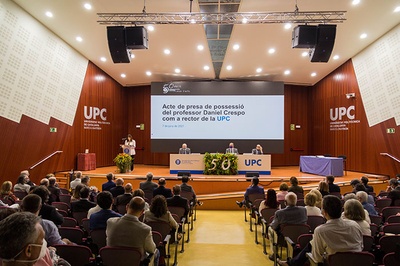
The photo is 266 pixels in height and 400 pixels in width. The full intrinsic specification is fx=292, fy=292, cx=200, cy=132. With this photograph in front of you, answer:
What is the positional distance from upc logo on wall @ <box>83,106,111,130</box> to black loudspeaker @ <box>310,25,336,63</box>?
838 cm

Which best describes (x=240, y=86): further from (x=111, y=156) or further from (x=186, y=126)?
(x=111, y=156)

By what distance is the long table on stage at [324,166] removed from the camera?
31.0 feet

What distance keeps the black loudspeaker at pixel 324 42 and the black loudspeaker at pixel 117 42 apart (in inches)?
176

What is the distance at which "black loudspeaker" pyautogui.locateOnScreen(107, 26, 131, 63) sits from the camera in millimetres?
6824

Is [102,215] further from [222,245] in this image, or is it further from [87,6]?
[87,6]

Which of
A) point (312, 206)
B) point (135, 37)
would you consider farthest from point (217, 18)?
point (312, 206)

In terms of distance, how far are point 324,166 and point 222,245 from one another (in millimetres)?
6302

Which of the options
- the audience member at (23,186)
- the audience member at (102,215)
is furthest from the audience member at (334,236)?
the audience member at (23,186)

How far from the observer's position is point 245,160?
983 cm

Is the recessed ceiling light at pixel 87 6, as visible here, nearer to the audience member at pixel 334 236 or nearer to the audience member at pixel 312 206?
the audience member at pixel 312 206

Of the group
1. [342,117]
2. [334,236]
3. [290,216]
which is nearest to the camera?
[334,236]

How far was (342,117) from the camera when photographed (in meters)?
11.7

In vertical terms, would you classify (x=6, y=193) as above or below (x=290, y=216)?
above

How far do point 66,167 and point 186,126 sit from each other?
4.67m
